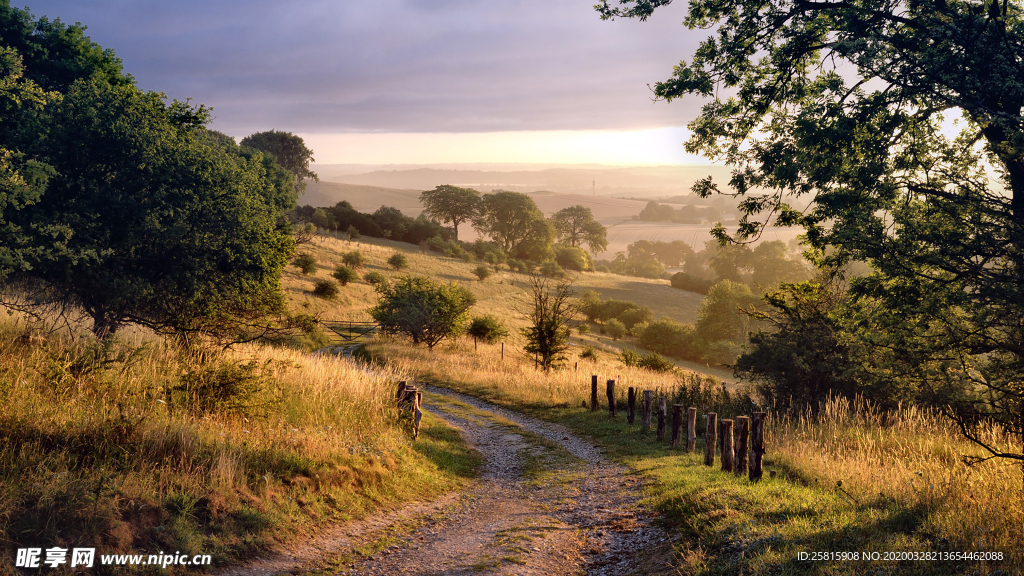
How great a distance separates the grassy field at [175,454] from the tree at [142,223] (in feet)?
10.4

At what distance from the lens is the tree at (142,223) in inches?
500

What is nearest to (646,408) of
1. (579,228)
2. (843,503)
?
(843,503)

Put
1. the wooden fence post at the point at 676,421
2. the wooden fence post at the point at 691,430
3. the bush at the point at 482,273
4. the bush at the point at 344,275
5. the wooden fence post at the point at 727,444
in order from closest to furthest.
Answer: the wooden fence post at the point at 727,444 < the wooden fence post at the point at 691,430 < the wooden fence post at the point at 676,421 < the bush at the point at 344,275 < the bush at the point at 482,273

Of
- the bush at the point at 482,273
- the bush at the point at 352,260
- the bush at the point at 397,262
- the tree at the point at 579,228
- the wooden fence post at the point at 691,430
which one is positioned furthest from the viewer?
the tree at the point at 579,228

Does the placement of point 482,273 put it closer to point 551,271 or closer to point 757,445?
point 551,271

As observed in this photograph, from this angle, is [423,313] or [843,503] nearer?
[843,503]

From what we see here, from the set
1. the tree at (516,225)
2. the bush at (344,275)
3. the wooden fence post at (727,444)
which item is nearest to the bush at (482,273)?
the bush at (344,275)

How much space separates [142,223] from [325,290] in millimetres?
38718

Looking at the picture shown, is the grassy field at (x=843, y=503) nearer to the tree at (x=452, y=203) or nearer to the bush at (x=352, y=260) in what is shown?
the bush at (x=352, y=260)

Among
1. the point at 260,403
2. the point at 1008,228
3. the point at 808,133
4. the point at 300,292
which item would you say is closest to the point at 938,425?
the point at 1008,228

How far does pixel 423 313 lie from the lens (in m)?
37.2

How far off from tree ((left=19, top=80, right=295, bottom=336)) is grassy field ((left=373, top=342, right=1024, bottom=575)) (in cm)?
1126

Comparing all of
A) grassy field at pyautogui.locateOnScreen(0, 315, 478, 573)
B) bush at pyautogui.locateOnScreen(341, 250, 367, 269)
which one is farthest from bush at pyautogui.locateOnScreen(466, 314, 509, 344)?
grassy field at pyautogui.locateOnScreen(0, 315, 478, 573)

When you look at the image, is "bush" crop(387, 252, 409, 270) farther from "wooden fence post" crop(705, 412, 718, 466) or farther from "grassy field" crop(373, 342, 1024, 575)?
"wooden fence post" crop(705, 412, 718, 466)
